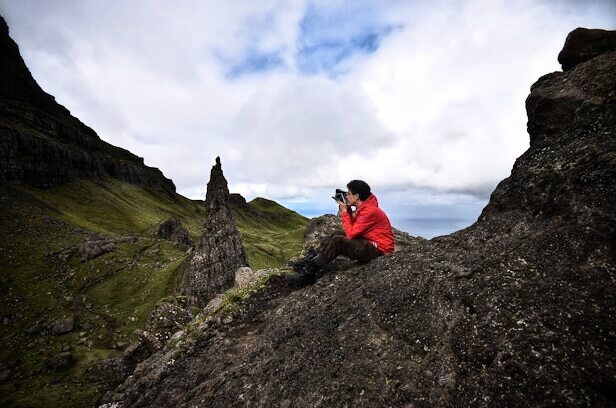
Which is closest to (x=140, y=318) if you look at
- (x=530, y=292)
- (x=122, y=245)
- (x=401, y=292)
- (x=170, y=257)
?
(x=170, y=257)

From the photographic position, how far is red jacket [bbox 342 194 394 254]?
1366 cm

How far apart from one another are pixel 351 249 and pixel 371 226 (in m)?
1.31

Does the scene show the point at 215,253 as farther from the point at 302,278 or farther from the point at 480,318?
the point at 480,318

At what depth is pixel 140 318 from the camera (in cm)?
4619

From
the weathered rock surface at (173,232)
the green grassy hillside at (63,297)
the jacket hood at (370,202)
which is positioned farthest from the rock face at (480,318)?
the weathered rock surface at (173,232)

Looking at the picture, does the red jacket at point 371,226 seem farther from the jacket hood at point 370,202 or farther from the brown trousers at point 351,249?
the brown trousers at point 351,249

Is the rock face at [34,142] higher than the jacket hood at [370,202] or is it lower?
higher

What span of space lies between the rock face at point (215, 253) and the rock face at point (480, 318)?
42645 millimetres

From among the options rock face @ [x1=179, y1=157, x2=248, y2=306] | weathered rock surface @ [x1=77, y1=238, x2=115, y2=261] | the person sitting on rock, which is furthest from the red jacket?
weathered rock surface @ [x1=77, y1=238, x2=115, y2=261]

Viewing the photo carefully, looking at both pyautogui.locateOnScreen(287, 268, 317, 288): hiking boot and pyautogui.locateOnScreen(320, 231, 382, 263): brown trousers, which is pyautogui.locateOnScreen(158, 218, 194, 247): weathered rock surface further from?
pyautogui.locateOnScreen(320, 231, 382, 263): brown trousers

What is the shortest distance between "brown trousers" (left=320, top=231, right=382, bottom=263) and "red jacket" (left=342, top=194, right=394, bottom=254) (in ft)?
0.84

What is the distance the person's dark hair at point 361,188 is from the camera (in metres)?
13.9

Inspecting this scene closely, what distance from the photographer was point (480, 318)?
7859 mm

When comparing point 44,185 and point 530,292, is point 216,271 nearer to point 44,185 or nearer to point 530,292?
point 530,292
